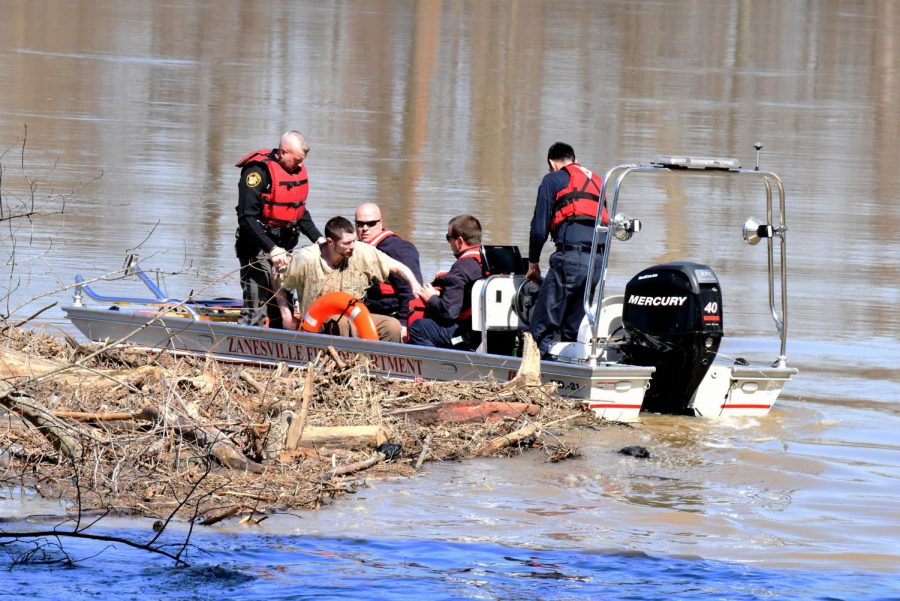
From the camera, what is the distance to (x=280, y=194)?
11.4 metres

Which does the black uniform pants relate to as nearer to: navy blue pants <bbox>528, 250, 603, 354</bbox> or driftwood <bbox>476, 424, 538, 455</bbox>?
navy blue pants <bbox>528, 250, 603, 354</bbox>

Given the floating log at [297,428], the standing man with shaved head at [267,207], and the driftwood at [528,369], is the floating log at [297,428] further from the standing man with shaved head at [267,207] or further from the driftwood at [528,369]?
the standing man with shaved head at [267,207]

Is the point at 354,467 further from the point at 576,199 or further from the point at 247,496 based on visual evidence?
the point at 576,199

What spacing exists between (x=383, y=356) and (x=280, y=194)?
1.74 m

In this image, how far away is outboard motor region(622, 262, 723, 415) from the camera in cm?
987

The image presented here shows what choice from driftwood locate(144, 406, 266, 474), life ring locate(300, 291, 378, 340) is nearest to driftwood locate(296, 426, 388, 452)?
driftwood locate(144, 406, 266, 474)

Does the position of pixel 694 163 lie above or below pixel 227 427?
above

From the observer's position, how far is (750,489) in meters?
8.91

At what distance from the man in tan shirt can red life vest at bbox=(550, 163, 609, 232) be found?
102 centimetres

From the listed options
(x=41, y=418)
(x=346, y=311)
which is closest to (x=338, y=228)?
(x=346, y=311)

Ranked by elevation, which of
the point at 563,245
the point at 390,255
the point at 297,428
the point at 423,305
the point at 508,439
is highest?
the point at 563,245

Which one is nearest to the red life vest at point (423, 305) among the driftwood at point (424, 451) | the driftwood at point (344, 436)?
the driftwood at point (424, 451)

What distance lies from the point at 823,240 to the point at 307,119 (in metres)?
10.5

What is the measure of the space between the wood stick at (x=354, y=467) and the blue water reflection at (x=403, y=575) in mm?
836
